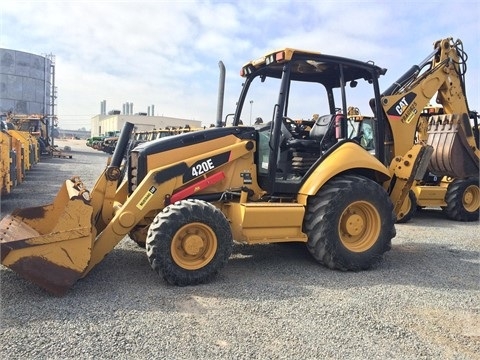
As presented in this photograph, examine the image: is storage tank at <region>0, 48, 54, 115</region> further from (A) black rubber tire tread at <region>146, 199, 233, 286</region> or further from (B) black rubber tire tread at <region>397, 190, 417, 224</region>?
(A) black rubber tire tread at <region>146, 199, 233, 286</region>

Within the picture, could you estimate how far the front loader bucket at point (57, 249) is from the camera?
413 centimetres

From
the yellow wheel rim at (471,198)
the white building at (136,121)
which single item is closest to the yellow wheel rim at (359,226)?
the yellow wheel rim at (471,198)

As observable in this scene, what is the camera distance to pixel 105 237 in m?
4.75

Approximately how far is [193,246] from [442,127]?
221 inches

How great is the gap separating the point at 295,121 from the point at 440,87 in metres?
2.93

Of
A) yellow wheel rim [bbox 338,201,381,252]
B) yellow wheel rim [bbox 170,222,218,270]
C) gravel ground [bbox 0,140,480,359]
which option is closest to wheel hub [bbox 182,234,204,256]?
yellow wheel rim [bbox 170,222,218,270]

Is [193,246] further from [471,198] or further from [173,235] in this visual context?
[471,198]

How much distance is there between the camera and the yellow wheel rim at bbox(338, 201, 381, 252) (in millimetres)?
5695

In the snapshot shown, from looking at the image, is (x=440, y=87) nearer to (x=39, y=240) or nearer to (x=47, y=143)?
(x=39, y=240)

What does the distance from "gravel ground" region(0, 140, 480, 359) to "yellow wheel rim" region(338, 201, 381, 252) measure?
39 centimetres

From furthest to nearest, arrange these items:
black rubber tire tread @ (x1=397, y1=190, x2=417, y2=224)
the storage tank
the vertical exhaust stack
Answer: the storage tank → black rubber tire tread @ (x1=397, y1=190, x2=417, y2=224) → the vertical exhaust stack

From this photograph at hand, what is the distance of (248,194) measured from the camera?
562 centimetres

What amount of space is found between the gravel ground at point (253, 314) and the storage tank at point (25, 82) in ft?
162

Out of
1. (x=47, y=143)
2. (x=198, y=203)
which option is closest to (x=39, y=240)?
(x=198, y=203)
